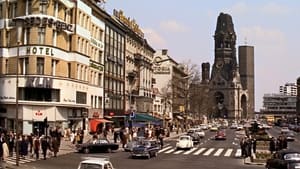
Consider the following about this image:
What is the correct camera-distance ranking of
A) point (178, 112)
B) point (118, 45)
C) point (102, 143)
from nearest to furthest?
point (102, 143) → point (118, 45) → point (178, 112)

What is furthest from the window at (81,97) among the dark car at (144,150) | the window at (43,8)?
the dark car at (144,150)

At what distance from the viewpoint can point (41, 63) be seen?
5891 centimetres

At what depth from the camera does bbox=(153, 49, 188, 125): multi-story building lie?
127m

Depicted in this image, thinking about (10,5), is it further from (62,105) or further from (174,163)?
(174,163)

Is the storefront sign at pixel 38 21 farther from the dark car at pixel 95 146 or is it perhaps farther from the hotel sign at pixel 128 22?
the hotel sign at pixel 128 22

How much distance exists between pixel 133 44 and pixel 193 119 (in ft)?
208

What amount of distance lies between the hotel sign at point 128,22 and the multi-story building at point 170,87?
45.2 feet

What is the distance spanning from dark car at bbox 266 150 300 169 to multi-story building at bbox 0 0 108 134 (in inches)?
1290

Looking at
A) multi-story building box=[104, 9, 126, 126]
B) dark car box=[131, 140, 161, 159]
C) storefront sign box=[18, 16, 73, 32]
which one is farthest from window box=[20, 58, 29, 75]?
multi-story building box=[104, 9, 126, 126]

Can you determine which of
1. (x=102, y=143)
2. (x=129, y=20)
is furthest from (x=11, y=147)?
(x=129, y=20)

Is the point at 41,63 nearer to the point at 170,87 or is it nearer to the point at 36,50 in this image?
the point at 36,50

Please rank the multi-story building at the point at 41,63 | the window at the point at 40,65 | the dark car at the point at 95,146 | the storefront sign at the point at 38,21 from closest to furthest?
the dark car at the point at 95,146, the multi-story building at the point at 41,63, the window at the point at 40,65, the storefront sign at the point at 38,21

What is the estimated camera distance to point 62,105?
6088 cm

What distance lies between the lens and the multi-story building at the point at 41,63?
58.3 meters
